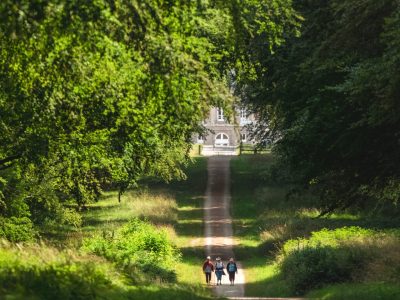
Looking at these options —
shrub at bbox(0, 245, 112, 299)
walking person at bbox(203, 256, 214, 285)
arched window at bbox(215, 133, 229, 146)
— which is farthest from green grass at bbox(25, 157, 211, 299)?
arched window at bbox(215, 133, 229, 146)

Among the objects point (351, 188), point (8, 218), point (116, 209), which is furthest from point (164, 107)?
point (116, 209)

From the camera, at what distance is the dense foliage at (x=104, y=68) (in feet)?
42.4

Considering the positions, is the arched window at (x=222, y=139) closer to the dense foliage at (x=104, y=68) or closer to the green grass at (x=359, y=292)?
the green grass at (x=359, y=292)

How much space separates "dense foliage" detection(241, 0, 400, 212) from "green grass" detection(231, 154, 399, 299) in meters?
3.41

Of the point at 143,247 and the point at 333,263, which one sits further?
the point at 143,247

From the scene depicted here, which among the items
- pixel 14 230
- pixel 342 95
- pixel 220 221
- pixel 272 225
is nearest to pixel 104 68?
pixel 342 95

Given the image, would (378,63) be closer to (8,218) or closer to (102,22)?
(102,22)

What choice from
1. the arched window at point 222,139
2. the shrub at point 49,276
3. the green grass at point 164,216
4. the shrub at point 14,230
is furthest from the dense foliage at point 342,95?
the arched window at point 222,139

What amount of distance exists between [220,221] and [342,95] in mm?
32280

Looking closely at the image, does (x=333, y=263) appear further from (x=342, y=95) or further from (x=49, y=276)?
(x=49, y=276)

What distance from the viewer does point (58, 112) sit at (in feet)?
→ 63.5

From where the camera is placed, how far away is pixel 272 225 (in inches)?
1806

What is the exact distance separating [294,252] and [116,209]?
2557 cm

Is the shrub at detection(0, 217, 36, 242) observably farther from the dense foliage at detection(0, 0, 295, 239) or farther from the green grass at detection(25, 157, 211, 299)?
the dense foliage at detection(0, 0, 295, 239)
